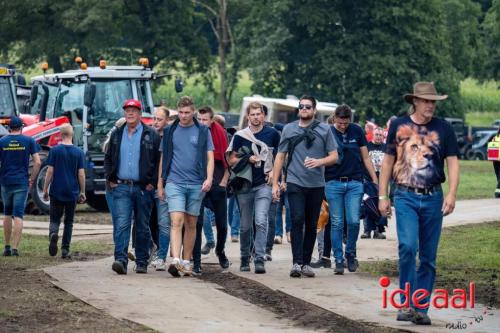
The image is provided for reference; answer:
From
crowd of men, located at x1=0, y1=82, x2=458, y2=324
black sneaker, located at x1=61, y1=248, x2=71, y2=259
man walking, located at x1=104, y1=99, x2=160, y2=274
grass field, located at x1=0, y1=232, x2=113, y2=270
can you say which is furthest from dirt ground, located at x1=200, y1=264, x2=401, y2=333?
black sneaker, located at x1=61, y1=248, x2=71, y2=259

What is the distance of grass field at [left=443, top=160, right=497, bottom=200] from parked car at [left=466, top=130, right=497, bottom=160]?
743 cm

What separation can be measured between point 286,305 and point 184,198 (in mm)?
2368

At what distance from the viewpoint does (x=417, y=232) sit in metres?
11.0

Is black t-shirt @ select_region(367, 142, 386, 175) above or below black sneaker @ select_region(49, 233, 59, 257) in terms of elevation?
above

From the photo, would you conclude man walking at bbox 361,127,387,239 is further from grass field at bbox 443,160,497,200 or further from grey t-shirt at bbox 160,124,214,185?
grass field at bbox 443,160,497,200

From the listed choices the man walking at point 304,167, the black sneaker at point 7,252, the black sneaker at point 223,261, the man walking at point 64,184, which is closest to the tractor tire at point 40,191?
the black sneaker at point 7,252

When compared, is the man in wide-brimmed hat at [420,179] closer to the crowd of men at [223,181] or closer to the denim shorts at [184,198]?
the crowd of men at [223,181]

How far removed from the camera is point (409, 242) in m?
10.9

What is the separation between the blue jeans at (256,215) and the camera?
14.8 meters

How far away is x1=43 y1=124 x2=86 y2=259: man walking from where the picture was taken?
55.3 ft

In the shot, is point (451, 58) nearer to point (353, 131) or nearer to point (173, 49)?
point (173, 49)

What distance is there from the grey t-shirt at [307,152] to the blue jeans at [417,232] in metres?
3.17

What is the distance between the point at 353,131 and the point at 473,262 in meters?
2.34

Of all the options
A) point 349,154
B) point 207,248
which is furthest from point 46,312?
point 207,248
